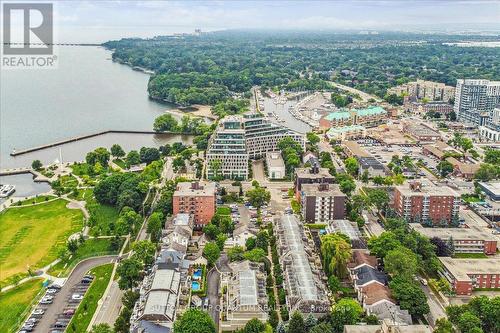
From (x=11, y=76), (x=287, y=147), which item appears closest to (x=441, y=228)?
(x=287, y=147)

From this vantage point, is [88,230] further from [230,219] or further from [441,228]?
[441,228]

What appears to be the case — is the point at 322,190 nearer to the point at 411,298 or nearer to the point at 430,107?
the point at 411,298

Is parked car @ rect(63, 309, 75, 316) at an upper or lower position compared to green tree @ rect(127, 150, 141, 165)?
lower

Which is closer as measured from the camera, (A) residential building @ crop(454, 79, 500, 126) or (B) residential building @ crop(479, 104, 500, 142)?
(B) residential building @ crop(479, 104, 500, 142)

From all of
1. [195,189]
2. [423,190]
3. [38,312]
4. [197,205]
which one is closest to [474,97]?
[423,190]

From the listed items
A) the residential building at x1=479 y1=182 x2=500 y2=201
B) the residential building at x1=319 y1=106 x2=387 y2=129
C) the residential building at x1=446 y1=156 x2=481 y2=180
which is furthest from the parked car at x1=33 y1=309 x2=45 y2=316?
the residential building at x1=319 y1=106 x2=387 y2=129

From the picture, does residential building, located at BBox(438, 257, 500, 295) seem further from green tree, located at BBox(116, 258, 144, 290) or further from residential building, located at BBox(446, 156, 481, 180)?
residential building, located at BBox(446, 156, 481, 180)
